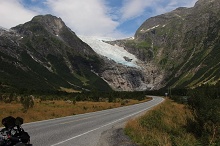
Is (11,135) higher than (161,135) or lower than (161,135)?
higher

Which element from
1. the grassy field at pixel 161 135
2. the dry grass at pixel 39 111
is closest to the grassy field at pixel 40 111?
the dry grass at pixel 39 111

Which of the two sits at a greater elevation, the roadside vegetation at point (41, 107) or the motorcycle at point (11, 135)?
the roadside vegetation at point (41, 107)

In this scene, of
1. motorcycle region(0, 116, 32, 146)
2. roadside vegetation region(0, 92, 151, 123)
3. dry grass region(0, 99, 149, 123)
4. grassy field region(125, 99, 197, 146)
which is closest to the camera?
motorcycle region(0, 116, 32, 146)

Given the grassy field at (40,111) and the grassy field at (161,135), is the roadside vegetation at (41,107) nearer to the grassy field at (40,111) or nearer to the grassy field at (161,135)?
the grassy field at (40,111)

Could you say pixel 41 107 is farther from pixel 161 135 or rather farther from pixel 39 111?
pixel 161 135

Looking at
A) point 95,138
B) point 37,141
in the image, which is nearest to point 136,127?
point 95,138

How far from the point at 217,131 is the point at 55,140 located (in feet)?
36.8

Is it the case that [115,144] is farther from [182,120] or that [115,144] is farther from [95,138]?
[182,120]

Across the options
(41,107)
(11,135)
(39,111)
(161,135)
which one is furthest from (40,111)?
(11,135)

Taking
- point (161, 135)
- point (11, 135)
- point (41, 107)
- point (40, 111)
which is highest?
point (41, 107)

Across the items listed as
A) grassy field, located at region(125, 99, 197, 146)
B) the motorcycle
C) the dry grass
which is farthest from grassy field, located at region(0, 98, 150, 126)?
the motorcycle

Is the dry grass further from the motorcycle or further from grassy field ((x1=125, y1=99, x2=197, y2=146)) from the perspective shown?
→ the motorcycle

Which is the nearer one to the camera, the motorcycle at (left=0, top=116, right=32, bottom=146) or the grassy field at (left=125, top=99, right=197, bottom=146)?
the motorcycle at (left=0, top=116, right=32, bottom=146)

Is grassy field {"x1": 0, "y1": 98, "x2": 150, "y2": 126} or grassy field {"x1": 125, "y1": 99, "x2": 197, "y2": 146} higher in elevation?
grassy field {"x1": 0, "y1": 98, "x2": 150, "y2": 126}
